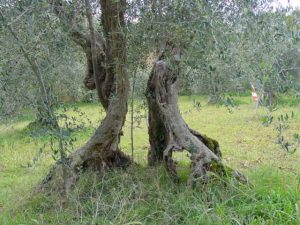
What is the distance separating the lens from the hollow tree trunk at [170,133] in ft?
16.2

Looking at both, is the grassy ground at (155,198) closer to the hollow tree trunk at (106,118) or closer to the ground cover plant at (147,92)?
the ground cover plant at (147,92)

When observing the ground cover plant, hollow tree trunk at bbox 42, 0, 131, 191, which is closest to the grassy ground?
the ground cover plant

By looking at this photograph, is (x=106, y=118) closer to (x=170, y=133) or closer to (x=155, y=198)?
(x=170, y=133)

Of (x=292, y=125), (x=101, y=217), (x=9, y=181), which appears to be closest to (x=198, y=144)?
(x=101, y=217)

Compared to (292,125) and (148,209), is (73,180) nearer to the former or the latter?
(148,209)

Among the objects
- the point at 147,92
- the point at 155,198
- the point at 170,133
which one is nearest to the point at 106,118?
the point at 147,92

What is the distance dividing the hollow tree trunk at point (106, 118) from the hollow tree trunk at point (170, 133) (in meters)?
0.41

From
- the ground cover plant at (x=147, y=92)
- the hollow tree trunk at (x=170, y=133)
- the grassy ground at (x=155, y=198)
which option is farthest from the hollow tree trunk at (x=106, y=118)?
the hollow tree trunk at (x=170, y=133)

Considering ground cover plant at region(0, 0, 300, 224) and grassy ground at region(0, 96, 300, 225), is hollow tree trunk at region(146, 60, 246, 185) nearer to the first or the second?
ground cover plant at region(0, 0, 300, 224)

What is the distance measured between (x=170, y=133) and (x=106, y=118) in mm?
972

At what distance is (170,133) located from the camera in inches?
212

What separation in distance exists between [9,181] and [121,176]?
88.6 inches

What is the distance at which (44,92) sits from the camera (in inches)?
162

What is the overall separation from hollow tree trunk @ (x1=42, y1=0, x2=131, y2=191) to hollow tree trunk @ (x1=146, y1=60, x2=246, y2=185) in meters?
0.41
